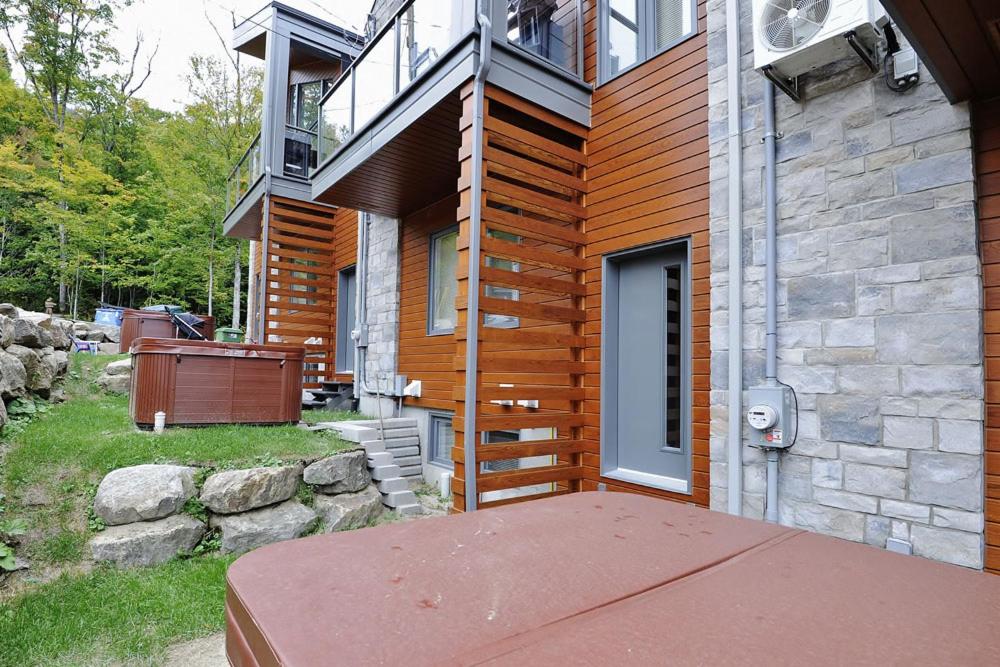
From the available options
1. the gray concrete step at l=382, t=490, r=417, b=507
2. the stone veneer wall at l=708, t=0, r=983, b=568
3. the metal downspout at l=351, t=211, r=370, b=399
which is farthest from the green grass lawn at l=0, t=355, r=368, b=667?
the stone veneer wall at l=708, t=0, r=983, b=568

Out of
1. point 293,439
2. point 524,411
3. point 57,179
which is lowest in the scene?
point 293,439

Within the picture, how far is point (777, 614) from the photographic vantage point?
2.91 ft

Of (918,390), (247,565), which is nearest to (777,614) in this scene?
(247,565)

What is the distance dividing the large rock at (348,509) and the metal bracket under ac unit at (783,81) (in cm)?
472

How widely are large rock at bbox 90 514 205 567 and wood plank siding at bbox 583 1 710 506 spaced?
318 cm

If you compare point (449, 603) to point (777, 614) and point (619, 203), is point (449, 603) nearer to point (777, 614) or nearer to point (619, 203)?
point (777, 614)

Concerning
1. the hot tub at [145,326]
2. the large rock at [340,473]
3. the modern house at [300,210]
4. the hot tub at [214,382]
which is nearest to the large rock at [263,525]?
the large rock at [340,473]

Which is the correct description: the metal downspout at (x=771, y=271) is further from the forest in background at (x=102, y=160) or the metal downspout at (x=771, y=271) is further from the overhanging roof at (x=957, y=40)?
the forest in background at (x=102, y=160)

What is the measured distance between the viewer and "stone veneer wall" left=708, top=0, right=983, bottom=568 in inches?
114

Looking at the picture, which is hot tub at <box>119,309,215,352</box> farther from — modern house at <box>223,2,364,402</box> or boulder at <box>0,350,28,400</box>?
boulder at <box>0,350,28,400</box>

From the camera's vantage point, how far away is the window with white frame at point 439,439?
22.5 feet

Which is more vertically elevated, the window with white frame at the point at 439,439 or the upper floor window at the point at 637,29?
the upper floor window at the point at 637,29

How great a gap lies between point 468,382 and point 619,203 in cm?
202

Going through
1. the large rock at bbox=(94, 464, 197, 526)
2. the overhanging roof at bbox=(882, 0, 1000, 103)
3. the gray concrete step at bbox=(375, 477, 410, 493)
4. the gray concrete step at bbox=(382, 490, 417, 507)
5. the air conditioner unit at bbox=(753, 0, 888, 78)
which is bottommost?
the gray concrete step at bbox=(382, 490, 417, 507)
